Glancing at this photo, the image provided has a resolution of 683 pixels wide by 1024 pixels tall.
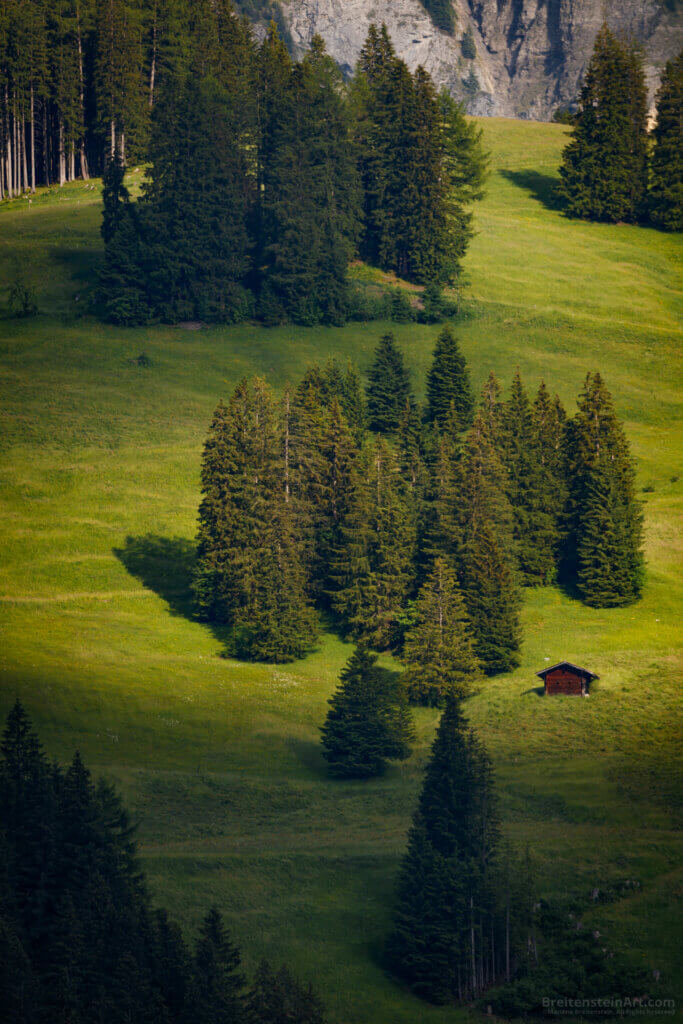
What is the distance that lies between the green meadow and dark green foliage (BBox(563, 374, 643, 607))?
200 centimetres

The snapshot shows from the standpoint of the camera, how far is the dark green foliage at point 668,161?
135m

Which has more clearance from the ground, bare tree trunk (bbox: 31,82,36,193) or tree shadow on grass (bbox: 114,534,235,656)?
bare tree trunk (bbox: 31,82,36,193)

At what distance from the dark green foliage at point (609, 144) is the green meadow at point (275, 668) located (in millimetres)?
16215

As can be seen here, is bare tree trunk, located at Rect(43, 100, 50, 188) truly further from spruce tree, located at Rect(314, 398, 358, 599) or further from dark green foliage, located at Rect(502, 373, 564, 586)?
dark green foliage, located at Rect(502, 373, 564, 586)

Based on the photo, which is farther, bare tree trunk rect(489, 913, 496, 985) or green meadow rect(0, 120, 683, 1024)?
green meadow rect(0, 120, 683, 1024)

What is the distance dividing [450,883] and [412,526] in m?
36.3

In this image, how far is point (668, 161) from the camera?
136 meters

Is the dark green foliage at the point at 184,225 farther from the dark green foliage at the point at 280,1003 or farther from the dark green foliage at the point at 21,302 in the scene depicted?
the dark green foliage at the point at 280,1003

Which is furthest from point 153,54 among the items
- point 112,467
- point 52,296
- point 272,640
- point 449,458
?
point 272,640

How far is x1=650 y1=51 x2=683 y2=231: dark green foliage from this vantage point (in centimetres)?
13512

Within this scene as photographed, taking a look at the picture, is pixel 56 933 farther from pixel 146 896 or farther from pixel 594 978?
Answer: pixel 594 978

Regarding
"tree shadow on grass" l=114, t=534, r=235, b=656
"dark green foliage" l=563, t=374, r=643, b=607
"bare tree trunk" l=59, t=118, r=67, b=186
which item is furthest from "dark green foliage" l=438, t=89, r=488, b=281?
"tree shadow on grass" l=114, t=534, r=235, b=656

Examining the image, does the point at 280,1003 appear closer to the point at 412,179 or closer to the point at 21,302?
the point at 21,302

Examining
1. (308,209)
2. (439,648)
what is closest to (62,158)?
(308,209)
